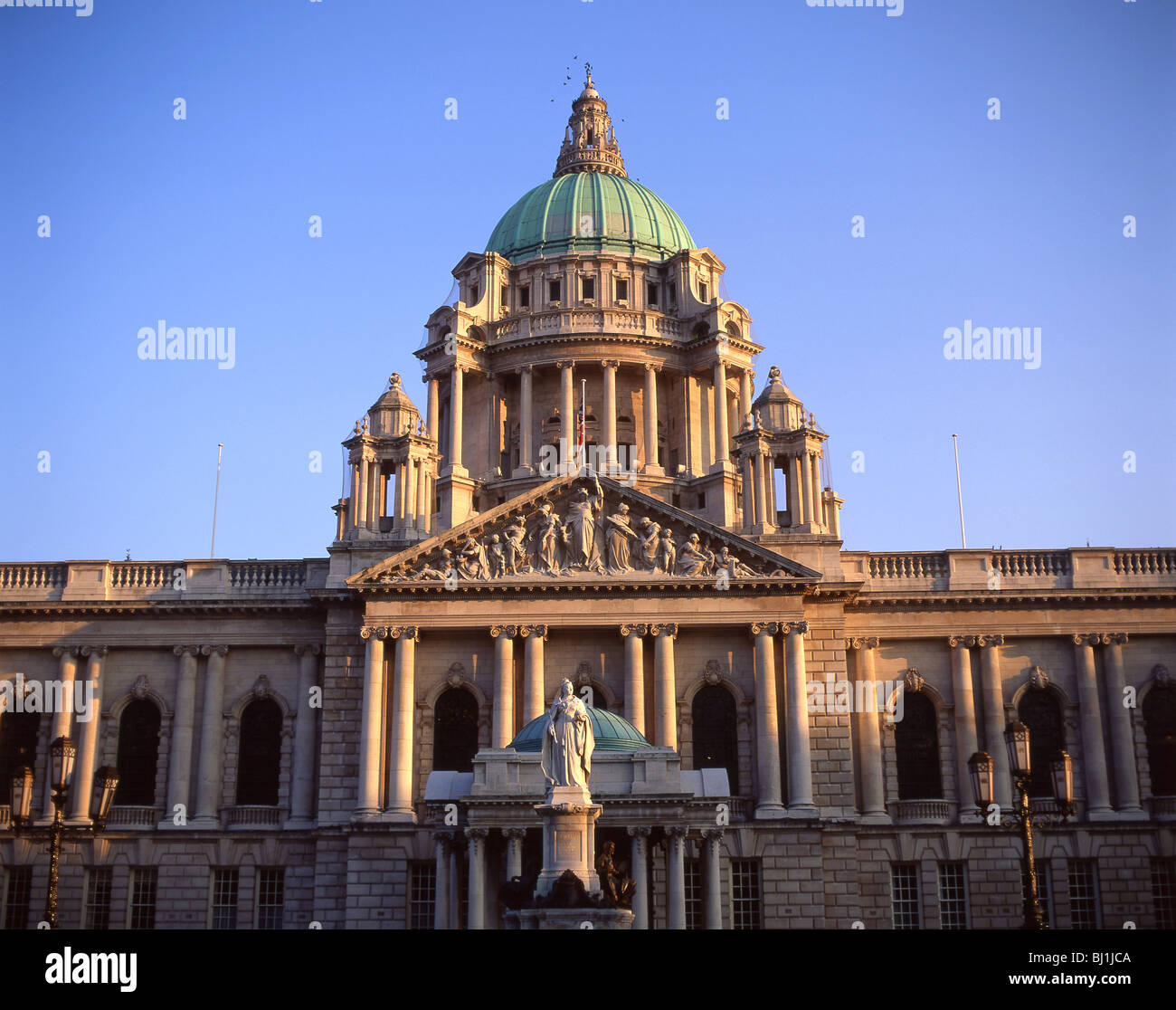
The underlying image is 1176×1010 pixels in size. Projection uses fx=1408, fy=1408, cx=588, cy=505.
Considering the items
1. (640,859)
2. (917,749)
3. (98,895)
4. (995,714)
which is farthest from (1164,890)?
(98,895)

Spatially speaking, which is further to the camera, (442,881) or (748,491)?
(748,491)

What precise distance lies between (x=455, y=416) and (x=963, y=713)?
83.5 ft

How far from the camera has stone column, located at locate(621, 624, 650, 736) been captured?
4575 cm

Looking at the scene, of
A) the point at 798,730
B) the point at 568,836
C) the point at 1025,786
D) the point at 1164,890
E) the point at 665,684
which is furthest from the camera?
the point at 1164,890

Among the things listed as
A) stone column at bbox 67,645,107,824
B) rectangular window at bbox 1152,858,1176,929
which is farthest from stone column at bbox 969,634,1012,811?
stone column at bbox 67,645,107,824

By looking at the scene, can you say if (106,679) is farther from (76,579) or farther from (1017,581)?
(1017,581)

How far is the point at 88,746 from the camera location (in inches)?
1930

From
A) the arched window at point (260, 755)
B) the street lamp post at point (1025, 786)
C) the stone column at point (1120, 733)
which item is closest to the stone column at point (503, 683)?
the arched window at point (260, 755)

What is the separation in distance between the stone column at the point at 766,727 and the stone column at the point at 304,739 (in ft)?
50.1

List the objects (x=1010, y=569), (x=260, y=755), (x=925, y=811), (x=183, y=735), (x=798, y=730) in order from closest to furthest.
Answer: (x=798, y=730)
(x=925, y=811)
(x=183, y=735)
(x=260, y=755)
(x=1010, y=569)

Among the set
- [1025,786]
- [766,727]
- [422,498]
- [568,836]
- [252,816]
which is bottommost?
[568,836]

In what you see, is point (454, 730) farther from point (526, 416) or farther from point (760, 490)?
point (526, 416)

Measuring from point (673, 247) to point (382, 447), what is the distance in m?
23.5
